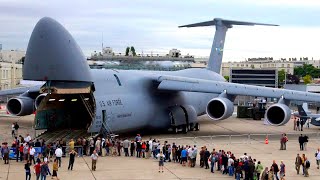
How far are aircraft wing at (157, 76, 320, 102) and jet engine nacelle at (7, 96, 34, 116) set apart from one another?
947 cm

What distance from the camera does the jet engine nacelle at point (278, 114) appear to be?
3050 centimetres

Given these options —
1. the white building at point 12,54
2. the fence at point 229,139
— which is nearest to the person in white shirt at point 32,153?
the fence at point 229,139

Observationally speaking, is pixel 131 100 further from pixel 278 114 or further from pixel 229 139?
pixel 278 114

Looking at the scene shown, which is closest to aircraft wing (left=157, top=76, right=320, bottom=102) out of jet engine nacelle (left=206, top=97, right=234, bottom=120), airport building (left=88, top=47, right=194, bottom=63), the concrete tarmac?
jet engine nacelle (left=206, top=97, right=234, bottom=120)

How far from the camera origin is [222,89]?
105 ft

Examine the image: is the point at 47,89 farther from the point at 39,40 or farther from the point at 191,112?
the point at 191,112

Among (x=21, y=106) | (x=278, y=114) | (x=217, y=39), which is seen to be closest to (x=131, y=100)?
(x=278, y=114)

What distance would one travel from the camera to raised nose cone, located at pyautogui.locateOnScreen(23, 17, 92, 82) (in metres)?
23.0

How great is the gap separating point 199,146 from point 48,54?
368 inches

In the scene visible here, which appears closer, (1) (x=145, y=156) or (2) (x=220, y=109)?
(1) (x=145, y=156)

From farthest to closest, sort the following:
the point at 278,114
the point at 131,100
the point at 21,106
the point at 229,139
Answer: the point at 21,106 → the point at 278,114 → the point at 229,139 → the point at 131,100

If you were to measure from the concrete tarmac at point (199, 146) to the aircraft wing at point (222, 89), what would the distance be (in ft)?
8.21

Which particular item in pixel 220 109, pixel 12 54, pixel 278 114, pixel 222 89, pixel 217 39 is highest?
pixel 12 54

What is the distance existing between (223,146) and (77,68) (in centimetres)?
889
